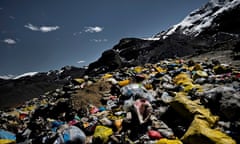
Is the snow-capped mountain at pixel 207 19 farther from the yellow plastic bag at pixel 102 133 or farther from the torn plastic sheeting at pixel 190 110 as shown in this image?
the yellow plastic bag at pixel 102 133

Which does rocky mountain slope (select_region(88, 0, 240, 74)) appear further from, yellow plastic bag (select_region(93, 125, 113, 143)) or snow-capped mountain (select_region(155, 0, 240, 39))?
yellow plastic bag (select_region(93, 125, 113, 143))

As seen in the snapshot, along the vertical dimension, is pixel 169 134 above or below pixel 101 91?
below

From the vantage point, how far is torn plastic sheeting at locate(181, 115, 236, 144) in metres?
2.44

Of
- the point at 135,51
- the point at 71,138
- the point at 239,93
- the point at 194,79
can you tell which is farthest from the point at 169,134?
the point at 135,51

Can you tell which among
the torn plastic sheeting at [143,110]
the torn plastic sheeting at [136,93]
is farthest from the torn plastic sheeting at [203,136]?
the torn plastic sheeting at [136,93]

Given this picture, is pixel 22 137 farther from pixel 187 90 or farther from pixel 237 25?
pixel 237 25

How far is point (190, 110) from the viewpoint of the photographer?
3209mm

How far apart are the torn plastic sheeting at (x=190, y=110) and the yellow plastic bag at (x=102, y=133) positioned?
1231mm

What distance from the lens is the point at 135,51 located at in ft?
165

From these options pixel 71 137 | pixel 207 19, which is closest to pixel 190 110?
pixel 71 137

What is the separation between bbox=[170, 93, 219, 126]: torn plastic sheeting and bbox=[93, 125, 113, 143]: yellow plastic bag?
48.5 inches

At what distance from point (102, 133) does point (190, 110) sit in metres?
1.48

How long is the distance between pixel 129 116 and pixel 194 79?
3.41m

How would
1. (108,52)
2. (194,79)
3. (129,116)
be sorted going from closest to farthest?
(129,116), (194,79), (108,52)
